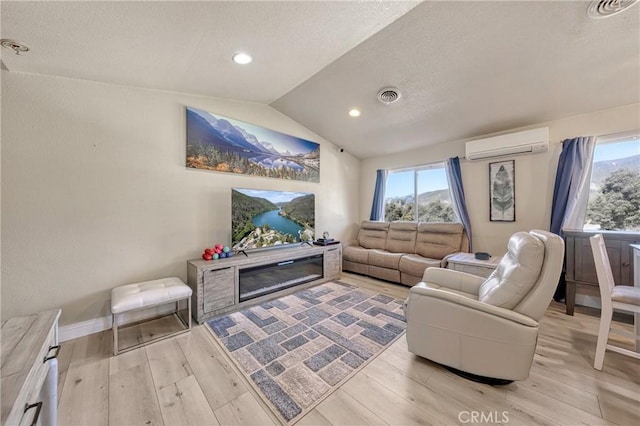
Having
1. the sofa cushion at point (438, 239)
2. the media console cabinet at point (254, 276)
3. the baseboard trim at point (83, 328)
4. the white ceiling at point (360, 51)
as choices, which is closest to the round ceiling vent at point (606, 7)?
the white ceiling at point (360, 51)

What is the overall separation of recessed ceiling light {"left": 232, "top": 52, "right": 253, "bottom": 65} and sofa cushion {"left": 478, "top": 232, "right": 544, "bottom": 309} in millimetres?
2705

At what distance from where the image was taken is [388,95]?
291 centimetres

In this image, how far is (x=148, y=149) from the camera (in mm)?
2539

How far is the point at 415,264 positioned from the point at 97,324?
384 cm

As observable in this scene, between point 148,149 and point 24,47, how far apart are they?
1.04 meters

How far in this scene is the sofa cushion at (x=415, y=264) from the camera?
3367mm

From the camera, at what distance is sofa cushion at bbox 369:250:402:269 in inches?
145

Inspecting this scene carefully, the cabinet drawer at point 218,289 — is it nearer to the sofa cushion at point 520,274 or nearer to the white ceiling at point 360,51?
the white ceiling at point 360,51

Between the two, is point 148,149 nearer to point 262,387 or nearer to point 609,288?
point 262,387

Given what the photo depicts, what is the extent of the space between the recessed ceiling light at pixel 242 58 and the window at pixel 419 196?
353 centimetres

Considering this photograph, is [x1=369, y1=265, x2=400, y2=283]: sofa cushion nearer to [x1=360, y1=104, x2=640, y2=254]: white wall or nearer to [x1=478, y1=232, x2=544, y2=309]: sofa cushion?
[x1=360, y1=104, x2=640, y2=254]: white wall

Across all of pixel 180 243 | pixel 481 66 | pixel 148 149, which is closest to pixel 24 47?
pixel 148 149

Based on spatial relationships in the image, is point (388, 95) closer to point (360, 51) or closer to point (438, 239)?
point (360, 51)

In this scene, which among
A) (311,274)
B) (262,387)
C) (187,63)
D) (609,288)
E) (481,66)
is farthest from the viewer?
(311,274)
